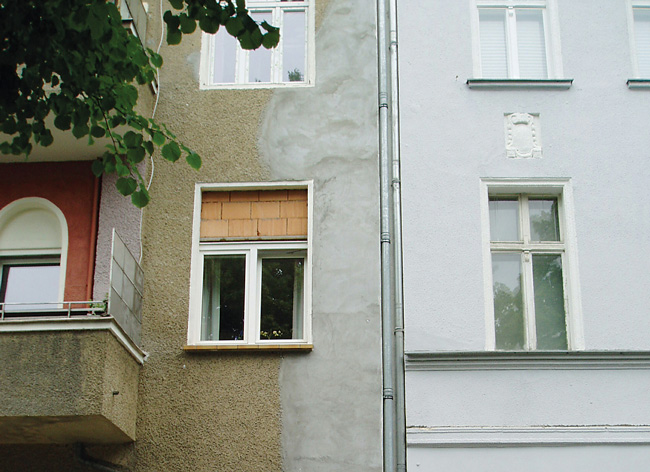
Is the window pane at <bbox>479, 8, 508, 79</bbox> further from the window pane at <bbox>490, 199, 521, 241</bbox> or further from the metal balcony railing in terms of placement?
the metal balcony railing

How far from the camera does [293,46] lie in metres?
11.7

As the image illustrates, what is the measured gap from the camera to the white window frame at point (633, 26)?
37.2 ft

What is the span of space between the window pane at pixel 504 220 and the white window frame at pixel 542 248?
98 mm

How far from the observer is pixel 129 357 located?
32.6 feet

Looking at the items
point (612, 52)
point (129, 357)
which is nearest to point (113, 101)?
point (129, 357)

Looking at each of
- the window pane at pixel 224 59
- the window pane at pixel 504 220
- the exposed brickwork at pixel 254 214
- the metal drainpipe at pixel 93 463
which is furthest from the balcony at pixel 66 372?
the window pane at pixel 504 220

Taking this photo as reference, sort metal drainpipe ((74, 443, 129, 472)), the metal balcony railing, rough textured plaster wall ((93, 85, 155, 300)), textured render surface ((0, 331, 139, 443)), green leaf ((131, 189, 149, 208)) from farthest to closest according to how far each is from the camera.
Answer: rough textured plaster wall ((93, 85, 155, 300)), metal drainpipe ((74, 443, 129, 472)), the metal balcony railing, textured render surface ((0, 331, 139, 443)), green leaf ((131, 189, 149, 208))

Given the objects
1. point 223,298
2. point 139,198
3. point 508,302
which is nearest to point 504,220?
point 508,302

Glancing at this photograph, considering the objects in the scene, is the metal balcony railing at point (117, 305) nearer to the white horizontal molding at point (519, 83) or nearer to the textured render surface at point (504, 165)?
the textured render surface at point (504, 165)

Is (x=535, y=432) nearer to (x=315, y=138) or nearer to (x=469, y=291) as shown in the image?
(x=469, y=291)

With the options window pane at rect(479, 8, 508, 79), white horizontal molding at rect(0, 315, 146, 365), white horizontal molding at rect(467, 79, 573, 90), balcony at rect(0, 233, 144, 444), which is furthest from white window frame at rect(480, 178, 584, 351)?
white horizontal molding at rect(0, 315, 146, 365)

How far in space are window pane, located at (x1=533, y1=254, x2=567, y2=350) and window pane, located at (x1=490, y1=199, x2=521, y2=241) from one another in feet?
1.23

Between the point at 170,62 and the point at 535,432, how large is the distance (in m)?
5.78

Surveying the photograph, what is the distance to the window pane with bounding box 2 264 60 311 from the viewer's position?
10.8m
